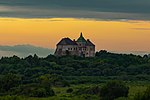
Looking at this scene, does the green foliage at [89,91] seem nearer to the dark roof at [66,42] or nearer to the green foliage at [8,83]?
the green foliage at [8,83]

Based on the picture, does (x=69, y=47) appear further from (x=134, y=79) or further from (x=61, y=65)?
(x=134, y=79)

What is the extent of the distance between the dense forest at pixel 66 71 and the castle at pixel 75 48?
3522 millimetres

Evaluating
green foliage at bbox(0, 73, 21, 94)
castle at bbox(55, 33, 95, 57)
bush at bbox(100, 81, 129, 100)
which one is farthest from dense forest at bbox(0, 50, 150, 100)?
bush at bbox(100, 81, 129, 100)

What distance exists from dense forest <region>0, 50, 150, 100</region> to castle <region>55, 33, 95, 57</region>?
11.6 feet

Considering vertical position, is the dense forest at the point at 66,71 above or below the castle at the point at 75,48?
below

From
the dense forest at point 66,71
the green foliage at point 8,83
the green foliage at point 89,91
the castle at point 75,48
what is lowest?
the green foliage at point 89,91

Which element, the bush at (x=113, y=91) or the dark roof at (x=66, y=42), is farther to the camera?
the dark roof at (x=66, y=42)

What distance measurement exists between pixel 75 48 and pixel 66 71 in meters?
25.7

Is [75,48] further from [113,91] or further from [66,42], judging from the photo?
[113,91]

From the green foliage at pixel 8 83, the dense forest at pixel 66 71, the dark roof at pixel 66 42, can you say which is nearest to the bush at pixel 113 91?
the dense forest at pixel 66 71

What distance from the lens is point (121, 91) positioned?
98562 millimetres

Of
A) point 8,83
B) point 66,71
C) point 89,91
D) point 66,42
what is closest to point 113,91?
point 89,91

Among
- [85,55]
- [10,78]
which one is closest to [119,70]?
[85,55]

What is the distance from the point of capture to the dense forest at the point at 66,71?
117 m
